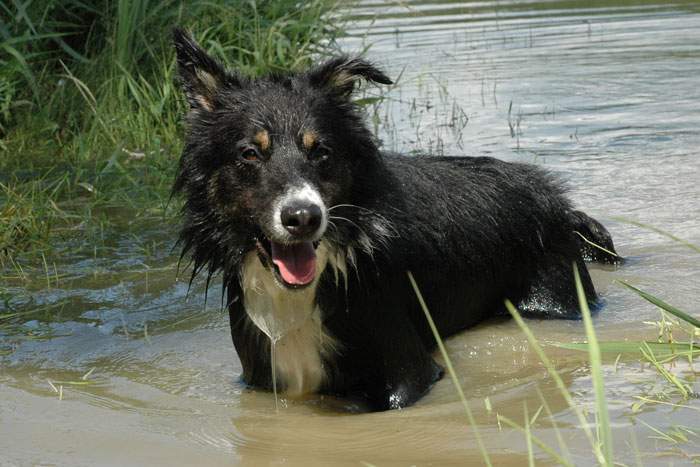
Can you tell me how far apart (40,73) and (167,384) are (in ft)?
17.7

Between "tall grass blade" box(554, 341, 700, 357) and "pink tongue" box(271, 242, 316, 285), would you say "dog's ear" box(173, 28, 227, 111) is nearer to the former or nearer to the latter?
"pink tongue" box(271, 242, 316, 285)

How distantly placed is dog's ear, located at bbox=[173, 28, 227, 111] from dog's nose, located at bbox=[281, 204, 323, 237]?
2.86ft

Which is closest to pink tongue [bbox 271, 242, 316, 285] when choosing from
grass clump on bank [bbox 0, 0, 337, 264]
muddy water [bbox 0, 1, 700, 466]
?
muddy water [bbox 0, 1, 700, 466]

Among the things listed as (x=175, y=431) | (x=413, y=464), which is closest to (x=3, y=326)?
(x=175, y=431)

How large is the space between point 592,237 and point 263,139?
2.51 metres

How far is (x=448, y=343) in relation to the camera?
5605 millimetres

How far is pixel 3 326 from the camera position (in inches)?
230

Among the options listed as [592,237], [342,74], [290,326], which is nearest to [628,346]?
[290,326]

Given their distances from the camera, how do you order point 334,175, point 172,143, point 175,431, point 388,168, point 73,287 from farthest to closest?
point 172,143 < point 73,287 < point 388,168 < point 334,175 < point 175,431

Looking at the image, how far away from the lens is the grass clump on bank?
8.81 m

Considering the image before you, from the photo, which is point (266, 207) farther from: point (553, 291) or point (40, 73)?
point (40, 73)

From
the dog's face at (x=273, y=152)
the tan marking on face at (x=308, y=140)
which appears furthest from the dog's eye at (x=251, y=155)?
the tan marking on face at (x=308, y=140)

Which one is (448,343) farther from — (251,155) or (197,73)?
(197,73)

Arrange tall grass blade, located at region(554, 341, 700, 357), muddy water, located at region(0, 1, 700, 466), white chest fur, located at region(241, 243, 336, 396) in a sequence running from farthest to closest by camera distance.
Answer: white chest fur, located at region(241, 243, 336, 396)
muddy water, located at region(0, 1, 700, 466)
tall grass blade, located at region(554, 341, 700, 357)
